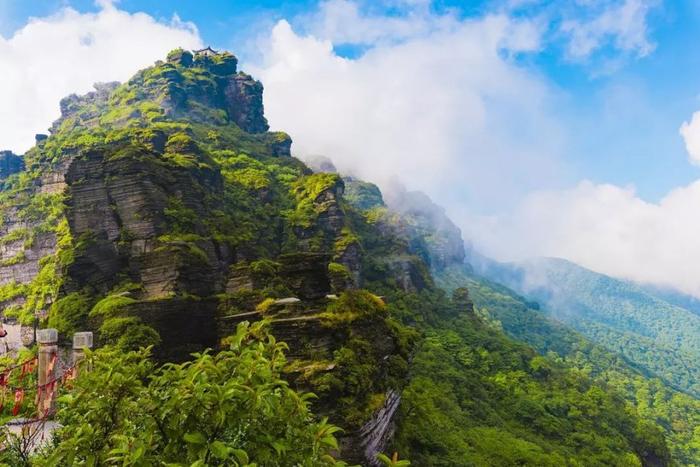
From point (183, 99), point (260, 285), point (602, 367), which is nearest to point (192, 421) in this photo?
point (260, 285)

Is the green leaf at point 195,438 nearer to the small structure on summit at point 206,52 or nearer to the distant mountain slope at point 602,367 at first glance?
the distant mountain slope at point 602,367

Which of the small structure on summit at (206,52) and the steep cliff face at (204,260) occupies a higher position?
the small structure on summit at (206,52)

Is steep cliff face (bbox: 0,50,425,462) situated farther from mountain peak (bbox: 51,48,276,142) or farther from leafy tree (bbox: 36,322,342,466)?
leafy tree (bbox: 36,322,342,466)

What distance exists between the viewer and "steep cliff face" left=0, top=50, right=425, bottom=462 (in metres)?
20.0

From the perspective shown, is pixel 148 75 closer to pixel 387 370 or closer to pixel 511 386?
pixel 511 386

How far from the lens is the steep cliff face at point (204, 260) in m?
20.0

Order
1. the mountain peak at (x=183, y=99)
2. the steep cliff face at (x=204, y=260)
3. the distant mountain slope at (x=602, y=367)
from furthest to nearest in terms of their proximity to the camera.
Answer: the mountain peak at (x=183, y=99), the distant mountain slope at (x=602, y=367), the steep cliff face at (x=204, y=260)

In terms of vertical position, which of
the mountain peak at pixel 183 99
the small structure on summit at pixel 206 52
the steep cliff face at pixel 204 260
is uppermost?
the small structure on summit at pixel 206 52

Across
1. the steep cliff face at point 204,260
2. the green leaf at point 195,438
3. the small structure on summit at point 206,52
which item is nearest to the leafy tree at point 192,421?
the green leaf at point 195,438

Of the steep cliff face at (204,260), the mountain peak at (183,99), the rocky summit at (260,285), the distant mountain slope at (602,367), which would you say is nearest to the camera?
the steep cliff face at (204,260)

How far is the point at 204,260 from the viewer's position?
27859 mm

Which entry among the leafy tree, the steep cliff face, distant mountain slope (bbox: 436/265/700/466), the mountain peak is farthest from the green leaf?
the mountain peak

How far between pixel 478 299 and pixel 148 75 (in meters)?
97.0

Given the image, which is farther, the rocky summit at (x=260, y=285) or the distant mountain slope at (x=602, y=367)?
the distant mountain slope at (x=602, y=367)
